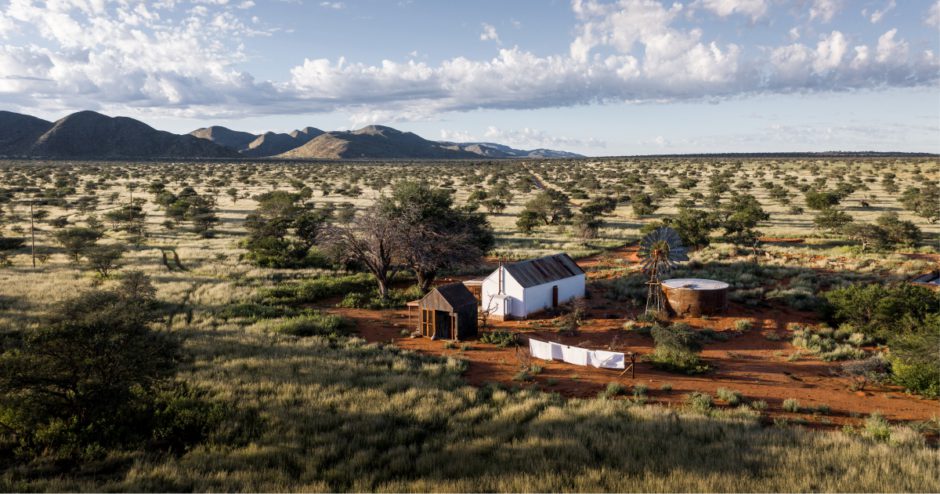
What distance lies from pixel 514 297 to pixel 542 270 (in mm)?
2319

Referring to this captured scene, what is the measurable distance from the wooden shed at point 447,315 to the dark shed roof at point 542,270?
3.21 metres

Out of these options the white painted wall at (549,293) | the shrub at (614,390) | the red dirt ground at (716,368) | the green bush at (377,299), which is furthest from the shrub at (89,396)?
the white painted wall at (549,293)

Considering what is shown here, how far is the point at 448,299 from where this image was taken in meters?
22.3

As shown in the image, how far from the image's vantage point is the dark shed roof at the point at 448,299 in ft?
72.9

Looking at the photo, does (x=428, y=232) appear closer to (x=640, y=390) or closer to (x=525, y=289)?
(x=525, y=289)

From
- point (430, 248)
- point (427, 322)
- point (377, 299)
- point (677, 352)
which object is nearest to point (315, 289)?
point (377, 299)

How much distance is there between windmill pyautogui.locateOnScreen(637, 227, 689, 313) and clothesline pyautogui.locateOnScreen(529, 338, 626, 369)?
694 cm

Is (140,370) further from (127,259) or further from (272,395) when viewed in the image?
(127,259)

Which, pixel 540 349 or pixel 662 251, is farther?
pixel 662 251

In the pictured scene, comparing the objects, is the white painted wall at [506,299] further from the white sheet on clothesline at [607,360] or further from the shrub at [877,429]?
the shrub at [877,429]

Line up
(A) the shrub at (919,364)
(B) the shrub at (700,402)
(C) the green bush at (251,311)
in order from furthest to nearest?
1. (C) the green bush at (251,311)
2. (A) the shrub at (919,364)
3. (B) the shrub at (700,402)

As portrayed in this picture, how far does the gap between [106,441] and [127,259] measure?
29.5 m

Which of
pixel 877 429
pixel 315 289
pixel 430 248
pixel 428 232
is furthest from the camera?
pixel 428 232

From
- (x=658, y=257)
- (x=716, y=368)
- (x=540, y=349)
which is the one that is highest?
(x=658, y=257)
